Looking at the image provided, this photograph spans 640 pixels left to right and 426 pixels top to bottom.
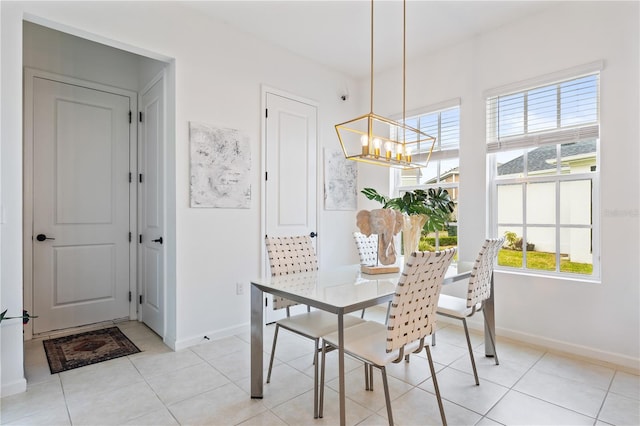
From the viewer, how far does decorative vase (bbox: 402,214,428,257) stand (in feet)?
8.15

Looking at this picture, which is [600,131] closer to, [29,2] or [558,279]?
[558,279]

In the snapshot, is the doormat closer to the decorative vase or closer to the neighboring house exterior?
the decorative vase

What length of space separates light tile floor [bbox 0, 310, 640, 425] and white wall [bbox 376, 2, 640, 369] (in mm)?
278

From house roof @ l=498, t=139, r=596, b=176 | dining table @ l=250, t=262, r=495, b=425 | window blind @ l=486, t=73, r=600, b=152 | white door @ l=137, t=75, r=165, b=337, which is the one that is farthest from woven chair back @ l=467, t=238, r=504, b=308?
white door @ l=137, t=75, r=165, b=337

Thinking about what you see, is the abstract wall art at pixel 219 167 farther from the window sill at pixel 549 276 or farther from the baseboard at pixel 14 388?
the window sill at pixel 549 276

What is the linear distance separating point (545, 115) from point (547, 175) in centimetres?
52

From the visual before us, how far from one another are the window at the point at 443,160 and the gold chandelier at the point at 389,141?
0.36ft

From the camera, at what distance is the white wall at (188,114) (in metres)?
2.08

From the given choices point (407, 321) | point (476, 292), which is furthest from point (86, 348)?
point (476, 292)

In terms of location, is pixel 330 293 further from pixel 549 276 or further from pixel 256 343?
pixel 549 276

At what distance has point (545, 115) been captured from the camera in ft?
9.67

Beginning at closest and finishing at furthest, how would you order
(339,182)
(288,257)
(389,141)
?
(389,141) < (288,257) < (339,182)

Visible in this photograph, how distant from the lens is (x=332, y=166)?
406cm

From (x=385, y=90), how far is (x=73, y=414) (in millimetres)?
4069
